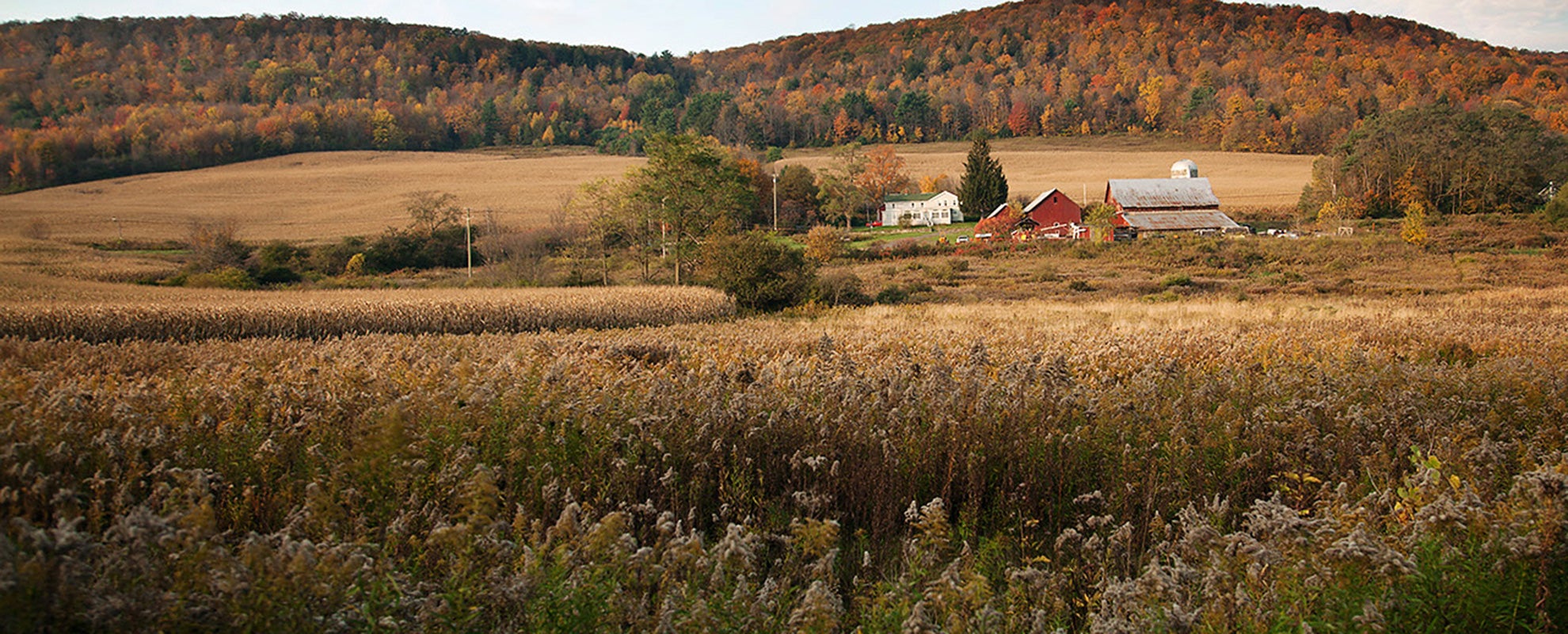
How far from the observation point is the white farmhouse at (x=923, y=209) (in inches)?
3460

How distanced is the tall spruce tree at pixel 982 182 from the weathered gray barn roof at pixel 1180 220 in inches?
573

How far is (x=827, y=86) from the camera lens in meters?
180

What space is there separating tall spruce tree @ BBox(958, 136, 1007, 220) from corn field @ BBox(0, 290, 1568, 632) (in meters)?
78.3

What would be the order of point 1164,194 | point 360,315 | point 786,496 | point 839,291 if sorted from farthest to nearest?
point 1164,194, point 839,291, point 360,315, point 786,496

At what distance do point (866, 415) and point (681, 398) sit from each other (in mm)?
1444

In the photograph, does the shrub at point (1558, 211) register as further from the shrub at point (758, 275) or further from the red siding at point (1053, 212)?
the shrub at point (758, 275)

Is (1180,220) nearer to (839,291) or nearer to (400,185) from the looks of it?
(839,291)

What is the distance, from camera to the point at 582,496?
16.8ft

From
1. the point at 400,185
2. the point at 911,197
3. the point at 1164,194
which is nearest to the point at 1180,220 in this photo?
the point at 1164,194

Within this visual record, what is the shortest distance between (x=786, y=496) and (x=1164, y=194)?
80513 millimetres

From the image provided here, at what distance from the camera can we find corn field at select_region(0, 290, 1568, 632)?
10.1 ft

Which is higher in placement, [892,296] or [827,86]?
[827,86]

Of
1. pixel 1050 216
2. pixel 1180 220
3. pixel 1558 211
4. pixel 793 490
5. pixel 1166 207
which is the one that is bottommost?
pixel 793 490

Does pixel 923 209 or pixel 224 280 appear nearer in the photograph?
pixel 224 280
